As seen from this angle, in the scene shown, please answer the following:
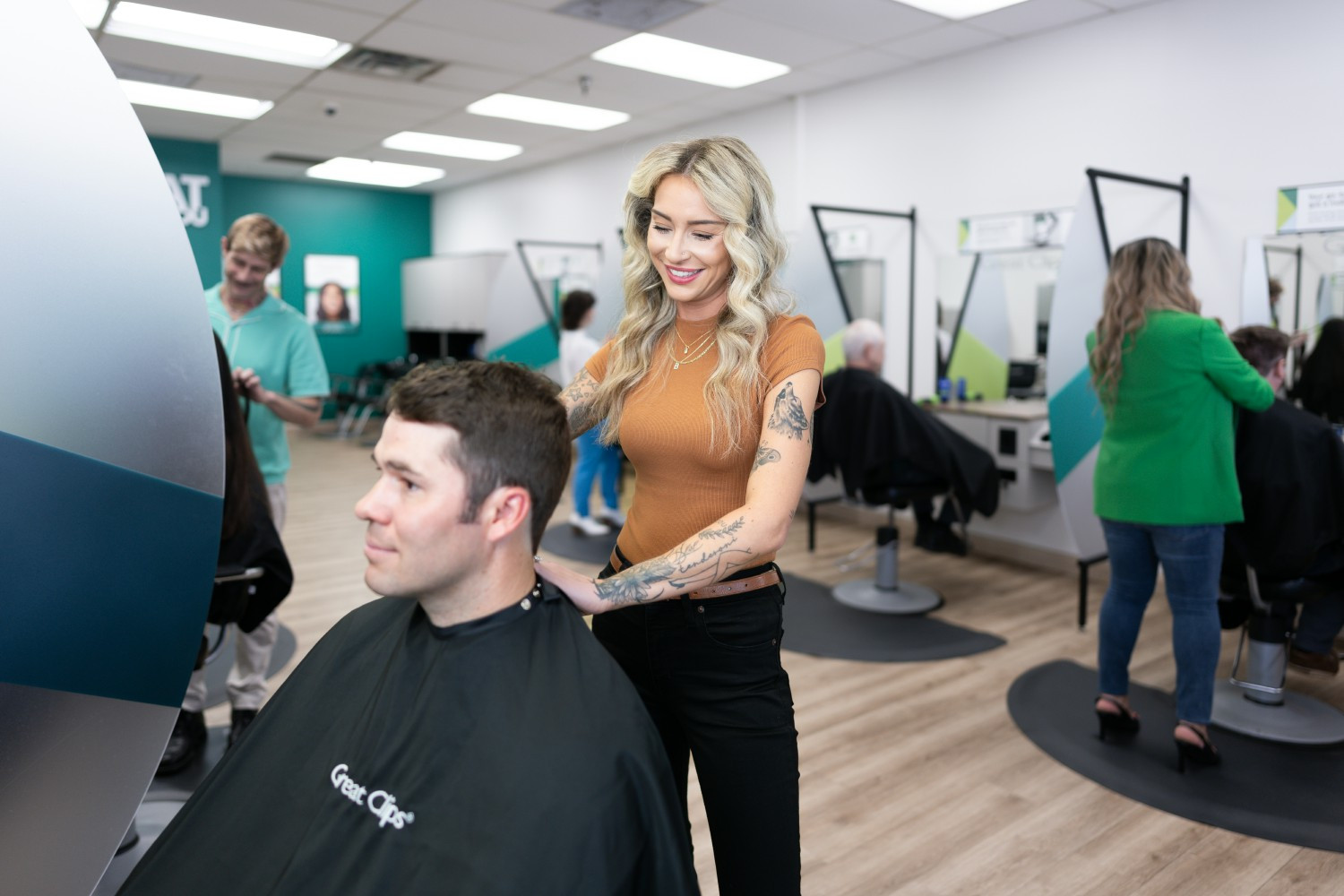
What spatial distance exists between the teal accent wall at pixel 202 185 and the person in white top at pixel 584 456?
3465mm

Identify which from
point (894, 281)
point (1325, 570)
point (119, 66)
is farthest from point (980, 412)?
point (119, 66)

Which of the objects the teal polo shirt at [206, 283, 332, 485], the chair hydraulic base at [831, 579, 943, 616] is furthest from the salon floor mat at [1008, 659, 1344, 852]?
the teal polo shirt at [206, 283, 332, 485]

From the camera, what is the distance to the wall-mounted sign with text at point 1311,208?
11.7 ft

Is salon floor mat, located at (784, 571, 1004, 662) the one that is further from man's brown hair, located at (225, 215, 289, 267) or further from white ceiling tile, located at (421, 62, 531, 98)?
white ceiling tile, located at (421, 62, 531, 98)

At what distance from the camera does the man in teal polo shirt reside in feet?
8.35

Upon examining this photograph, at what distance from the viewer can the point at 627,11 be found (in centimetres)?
431

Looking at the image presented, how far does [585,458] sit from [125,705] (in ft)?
13.7

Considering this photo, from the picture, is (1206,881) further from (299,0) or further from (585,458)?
(299,0)

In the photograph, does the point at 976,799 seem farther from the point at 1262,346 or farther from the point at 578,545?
the point at 578,545

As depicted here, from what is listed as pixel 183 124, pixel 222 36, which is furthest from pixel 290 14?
pixel 183 124

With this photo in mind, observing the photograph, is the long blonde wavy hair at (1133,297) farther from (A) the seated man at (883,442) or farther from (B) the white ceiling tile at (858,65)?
(B) the white ceiling tile at (858,65)

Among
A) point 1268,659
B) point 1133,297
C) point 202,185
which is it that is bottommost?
point 1268,659

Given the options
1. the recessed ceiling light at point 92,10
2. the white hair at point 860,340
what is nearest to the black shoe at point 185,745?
the white hair at point 860,340

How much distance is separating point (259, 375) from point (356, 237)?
805cm
